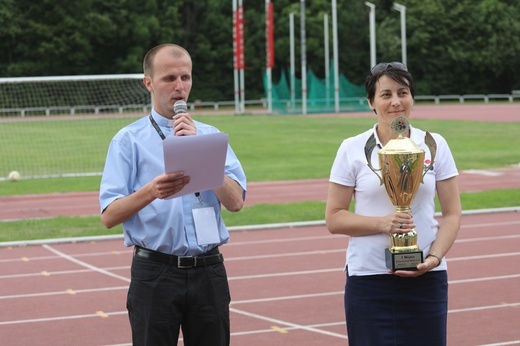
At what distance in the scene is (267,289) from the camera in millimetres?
9617

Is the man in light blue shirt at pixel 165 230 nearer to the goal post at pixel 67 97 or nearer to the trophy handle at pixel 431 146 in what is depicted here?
the trophy handle at pixel 431 146

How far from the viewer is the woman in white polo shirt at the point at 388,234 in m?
4.30

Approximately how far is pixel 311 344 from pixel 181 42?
66092mm

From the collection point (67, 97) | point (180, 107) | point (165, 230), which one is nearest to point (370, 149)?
point (180, 107)

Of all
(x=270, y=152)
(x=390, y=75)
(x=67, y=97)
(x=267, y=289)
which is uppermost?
(x=67, y=97)

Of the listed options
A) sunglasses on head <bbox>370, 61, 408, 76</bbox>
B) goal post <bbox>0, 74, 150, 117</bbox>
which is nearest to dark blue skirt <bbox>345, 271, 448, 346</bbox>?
sunglasses on head <bbox>370, 61, 408, 76</bbox>

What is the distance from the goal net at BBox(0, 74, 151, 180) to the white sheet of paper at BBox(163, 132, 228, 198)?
17.2 m

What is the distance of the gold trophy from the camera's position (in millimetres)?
4094

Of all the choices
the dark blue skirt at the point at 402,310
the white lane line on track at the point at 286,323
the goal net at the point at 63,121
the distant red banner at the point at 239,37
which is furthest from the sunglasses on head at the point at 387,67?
the distant red banner at the point at 239,37

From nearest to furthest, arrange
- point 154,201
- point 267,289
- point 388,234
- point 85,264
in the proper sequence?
point 388,234 < point 154,201 < point 267,289 < point 85,264

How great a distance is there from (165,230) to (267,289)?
5.34m

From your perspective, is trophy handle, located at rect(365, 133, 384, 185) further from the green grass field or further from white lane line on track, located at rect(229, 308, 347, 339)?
the green grass field

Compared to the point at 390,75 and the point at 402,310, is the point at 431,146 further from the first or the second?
the point at 402,310

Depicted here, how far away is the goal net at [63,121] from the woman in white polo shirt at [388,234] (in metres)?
17.1
